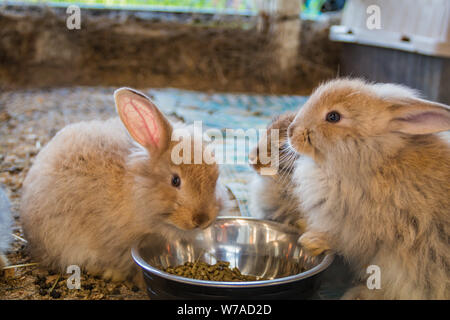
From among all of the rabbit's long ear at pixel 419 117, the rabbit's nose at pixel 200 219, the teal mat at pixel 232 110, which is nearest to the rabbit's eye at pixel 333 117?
the rabbit's long ear at pixel 419 117

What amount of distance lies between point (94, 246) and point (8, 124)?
2.31 metres

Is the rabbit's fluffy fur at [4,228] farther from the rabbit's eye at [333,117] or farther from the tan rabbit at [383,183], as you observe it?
the rabbit's eye at [333,117]

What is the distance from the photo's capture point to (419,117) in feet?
5.96

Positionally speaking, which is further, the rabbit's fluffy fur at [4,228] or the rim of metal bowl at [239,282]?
the rabbit's fluffy fur at [4,228]

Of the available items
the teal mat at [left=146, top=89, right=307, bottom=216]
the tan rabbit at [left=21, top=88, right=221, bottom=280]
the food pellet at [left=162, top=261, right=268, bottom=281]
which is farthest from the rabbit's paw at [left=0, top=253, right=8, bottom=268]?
the teal mat at [left=146, top=89, right=307, bottom=216]

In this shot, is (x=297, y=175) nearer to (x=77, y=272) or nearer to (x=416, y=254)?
(x=416, y=254)

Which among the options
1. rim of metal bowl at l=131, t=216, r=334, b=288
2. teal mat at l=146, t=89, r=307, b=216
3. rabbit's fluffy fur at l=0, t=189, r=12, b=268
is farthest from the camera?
teal mat at l=146, t=89, r=307, b=216

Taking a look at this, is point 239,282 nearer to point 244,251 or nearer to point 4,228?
point 244,251

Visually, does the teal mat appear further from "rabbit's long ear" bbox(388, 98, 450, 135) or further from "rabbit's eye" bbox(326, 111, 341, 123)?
"rabbit's long ear" bbox(388, 98, 450, 135)

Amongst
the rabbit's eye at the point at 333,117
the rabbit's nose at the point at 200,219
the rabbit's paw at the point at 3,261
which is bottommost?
the rabbit's paw at the point at 3,261

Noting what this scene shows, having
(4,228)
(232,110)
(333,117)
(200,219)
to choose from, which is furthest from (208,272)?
(232,110)

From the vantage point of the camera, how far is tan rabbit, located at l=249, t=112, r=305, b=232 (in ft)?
7.47

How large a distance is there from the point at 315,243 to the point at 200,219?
480 millimetres

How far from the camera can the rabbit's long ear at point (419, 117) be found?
1.74m
